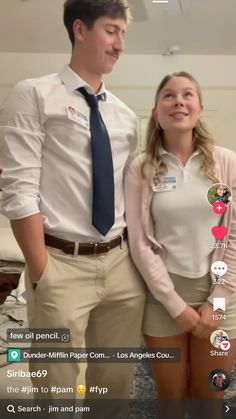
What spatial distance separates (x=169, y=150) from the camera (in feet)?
3.33

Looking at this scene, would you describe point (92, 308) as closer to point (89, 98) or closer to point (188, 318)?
point (188, 318)

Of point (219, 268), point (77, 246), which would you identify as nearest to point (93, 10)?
point (77, 246)

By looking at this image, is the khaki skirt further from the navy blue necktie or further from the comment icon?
the navy blue necktie

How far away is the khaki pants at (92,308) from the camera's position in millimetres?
948

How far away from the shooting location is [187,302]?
1.01m

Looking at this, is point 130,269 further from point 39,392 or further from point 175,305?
point 39,392

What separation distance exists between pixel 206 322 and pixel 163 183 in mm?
340

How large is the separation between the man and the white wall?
0.03 m

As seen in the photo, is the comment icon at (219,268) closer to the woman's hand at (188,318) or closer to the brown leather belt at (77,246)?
the woman's hand at (188,318)

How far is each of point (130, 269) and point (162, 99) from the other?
0.42 m

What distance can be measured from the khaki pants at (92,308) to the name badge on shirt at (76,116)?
0.30 meters

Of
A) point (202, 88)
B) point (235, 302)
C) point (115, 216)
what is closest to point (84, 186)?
point (115, 216)

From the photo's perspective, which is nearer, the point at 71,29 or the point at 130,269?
the point at 71,29

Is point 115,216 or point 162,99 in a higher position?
point 162,99
